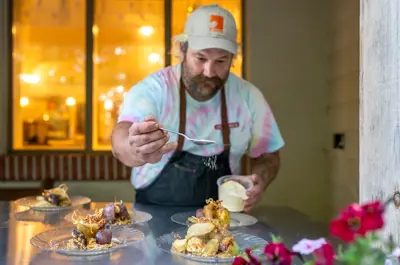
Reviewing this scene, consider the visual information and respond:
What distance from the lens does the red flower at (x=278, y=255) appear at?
0.52m

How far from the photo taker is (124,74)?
14.6 ft

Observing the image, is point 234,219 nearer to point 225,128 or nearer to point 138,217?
point 138,217

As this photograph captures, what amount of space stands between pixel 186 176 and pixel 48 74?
301cm

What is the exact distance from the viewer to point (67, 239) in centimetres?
130

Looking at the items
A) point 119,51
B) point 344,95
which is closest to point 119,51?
point 119,51

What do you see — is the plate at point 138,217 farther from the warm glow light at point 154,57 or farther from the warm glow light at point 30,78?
the warm glow light at point 30,78

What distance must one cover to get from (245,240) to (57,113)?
3.48 meters

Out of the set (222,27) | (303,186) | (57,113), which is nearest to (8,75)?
(57,113)

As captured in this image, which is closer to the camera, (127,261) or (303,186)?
(127,261)

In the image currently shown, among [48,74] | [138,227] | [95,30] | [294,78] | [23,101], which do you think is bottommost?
[138,227]

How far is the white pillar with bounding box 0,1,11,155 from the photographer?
416cm

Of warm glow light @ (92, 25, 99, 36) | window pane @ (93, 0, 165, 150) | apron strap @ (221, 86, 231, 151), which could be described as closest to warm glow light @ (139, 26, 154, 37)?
window pane @ (93, 0, 165, 150)

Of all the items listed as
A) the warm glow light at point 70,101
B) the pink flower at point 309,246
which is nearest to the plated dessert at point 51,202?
the pink flower at point 309,246

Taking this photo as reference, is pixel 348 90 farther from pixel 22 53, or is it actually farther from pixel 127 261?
pixel 22 53
